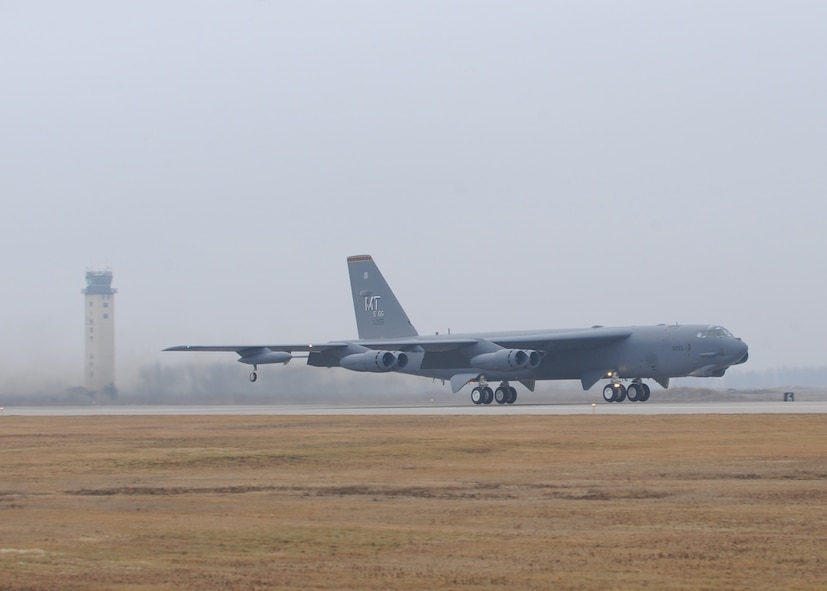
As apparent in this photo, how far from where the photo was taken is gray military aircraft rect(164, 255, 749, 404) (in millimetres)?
45656

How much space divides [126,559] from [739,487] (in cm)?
866

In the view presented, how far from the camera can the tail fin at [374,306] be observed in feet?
184

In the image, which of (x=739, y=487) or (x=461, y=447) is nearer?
(x=739, y=487)

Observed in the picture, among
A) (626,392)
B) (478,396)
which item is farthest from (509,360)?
(626,392)

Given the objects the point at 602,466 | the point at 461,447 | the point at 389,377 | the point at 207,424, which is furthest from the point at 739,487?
the point at 389,377

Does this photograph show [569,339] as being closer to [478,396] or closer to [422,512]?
[478,396]

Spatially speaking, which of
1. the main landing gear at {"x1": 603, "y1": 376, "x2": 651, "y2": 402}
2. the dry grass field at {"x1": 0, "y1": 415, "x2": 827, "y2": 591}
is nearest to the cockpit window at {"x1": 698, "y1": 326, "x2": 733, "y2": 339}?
the main landing gear at {"x1": 603, "y1": 376, "x2": 651, "y2": 402}

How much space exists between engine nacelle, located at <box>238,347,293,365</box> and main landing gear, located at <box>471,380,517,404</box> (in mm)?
8132

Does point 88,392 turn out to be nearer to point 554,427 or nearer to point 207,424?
point 207,424

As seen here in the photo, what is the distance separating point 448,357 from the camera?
51.1 m

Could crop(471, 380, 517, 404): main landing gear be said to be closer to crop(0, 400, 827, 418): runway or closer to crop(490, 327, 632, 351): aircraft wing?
crop(490, 327, 632, 351): aircraft wing

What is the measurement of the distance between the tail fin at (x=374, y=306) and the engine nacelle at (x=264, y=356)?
692cm

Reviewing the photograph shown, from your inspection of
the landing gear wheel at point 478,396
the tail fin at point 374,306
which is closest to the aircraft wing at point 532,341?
the landing gear wheel at point 478,396

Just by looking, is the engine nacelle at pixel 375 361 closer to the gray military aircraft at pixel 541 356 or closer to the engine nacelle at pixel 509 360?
the gray military aircraft at pixel 541 356
